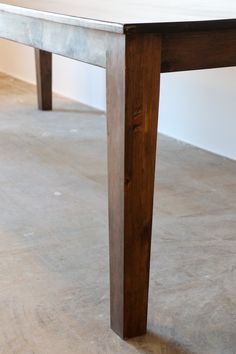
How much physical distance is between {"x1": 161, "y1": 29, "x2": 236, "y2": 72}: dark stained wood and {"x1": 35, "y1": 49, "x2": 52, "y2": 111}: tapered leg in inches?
75.1

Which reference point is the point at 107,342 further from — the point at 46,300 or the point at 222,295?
the point at 222,295

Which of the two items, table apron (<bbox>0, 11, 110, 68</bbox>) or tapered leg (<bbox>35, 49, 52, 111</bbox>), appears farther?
tapered leg (<bbox>35, 49, 52, 111</bbox>)

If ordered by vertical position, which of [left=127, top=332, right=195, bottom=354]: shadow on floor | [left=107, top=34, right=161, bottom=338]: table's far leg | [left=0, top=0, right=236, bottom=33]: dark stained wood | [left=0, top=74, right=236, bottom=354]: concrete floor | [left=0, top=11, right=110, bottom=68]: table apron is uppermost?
[left=0, top=0, right=236, bottom=33]: dark stained wood

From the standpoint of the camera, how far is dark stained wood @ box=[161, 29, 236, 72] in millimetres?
980

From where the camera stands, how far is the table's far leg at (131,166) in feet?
3.12

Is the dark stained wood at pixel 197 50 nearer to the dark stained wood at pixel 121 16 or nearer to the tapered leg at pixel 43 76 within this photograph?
the dark stained wood at pixel 121 16

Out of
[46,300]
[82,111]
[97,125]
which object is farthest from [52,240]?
[82,111]

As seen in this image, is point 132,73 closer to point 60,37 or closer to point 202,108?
point 60,37

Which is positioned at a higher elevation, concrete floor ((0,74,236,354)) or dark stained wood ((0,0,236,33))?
dark stained wood ((0,0,236,33))

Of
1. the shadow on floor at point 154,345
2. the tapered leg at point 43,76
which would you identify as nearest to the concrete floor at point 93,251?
the shadow on floor at point 154,345

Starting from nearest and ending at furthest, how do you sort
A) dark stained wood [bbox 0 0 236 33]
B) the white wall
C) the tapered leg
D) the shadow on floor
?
dark stained wood [bbox 0 0 236 33], the shadow on floor, the white wall, the tapered leg

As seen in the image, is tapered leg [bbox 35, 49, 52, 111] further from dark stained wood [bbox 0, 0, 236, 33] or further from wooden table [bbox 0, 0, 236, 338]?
wooden table [bbox 0, 0, 236, 338]

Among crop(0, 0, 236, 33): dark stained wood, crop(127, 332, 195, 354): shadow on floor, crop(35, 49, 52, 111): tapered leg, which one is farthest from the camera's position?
crop(35, 49, 52, 111): tapered leg

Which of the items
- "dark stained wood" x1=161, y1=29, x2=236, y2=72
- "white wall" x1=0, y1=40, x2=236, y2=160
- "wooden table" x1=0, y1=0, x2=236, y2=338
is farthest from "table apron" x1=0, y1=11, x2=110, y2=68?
"white wall" x1=0, y1=40, x2=236, y2=160
